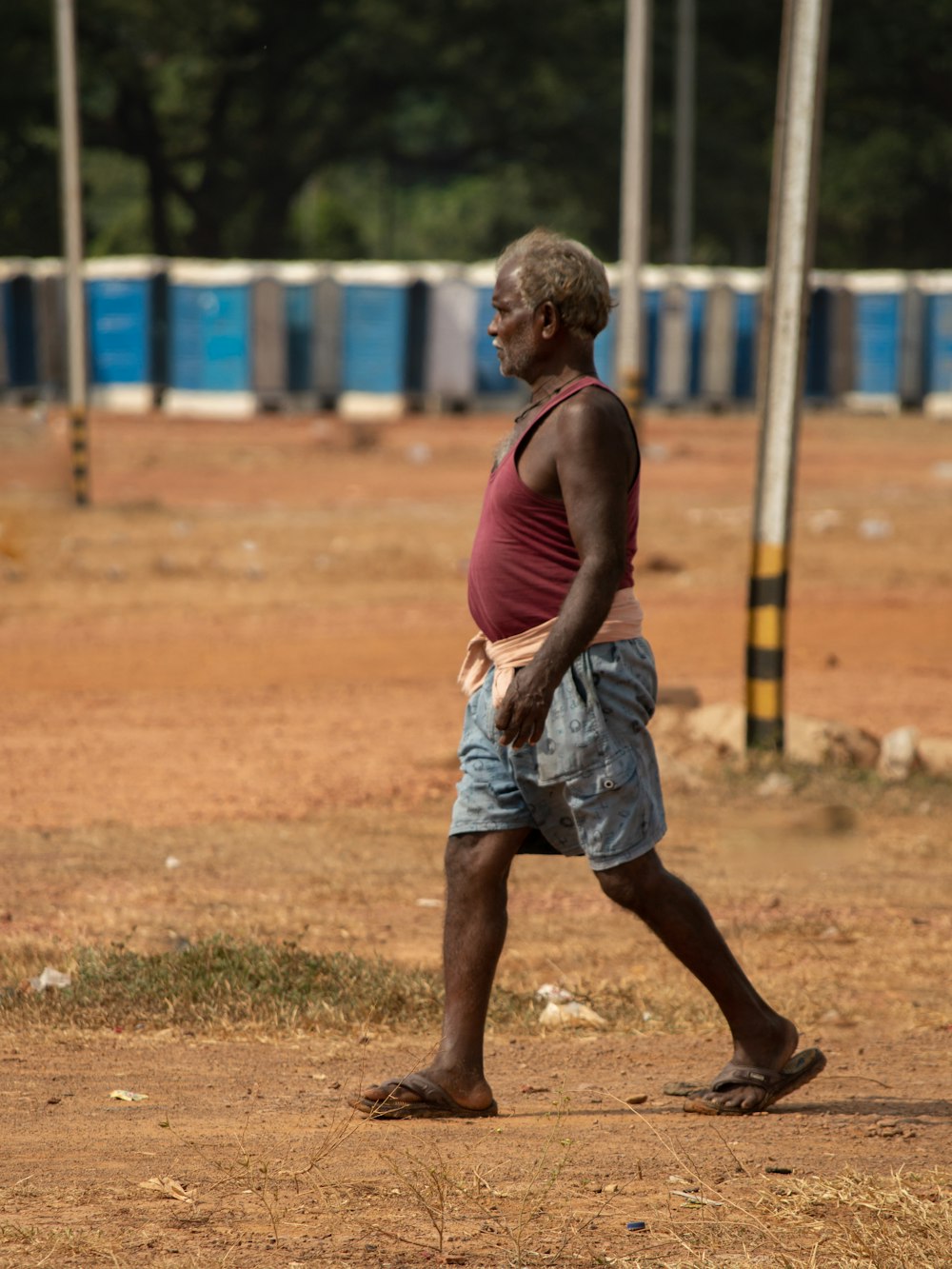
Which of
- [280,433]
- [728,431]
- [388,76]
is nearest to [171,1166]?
[280,433]

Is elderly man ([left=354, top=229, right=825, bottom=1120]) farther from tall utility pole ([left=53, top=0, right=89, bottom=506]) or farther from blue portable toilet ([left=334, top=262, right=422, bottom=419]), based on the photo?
blue portable toilet ([left=334, top=262, right=422, bottom=419])

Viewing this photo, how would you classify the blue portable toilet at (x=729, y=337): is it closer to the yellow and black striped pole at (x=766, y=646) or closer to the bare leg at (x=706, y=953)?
the yellow and black striped pole at (x=766, y=646)

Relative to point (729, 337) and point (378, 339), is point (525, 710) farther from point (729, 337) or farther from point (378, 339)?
point (729, 337)

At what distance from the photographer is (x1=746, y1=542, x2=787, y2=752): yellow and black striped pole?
25.4 ft

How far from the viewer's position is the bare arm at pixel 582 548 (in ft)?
11.3

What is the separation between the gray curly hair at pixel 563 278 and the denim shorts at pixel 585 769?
630mm

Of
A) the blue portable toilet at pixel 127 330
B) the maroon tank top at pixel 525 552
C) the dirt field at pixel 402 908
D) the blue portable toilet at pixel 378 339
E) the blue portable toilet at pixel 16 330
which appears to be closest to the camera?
the dirt field at pixel 402 908

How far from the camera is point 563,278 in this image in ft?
11.6

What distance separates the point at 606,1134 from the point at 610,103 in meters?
36.6

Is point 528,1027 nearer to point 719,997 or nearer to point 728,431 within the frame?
point 719,997


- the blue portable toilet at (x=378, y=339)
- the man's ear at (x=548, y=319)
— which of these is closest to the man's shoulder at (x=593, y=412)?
the man's ear at (x=548, y=319)

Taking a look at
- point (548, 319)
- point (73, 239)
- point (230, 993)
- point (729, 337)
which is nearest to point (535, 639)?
point (548, 319)

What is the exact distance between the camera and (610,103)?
38.2m

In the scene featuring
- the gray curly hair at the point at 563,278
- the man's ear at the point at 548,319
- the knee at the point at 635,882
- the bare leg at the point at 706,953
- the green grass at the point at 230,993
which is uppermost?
the gray curly hair at the point at 563,278
